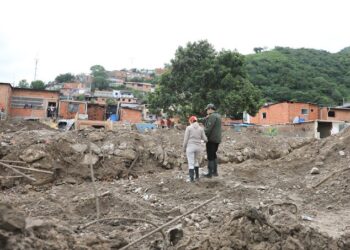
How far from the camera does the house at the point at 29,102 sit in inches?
1366

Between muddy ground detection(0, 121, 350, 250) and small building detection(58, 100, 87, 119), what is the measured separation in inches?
967

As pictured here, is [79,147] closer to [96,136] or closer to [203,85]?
[96,136]

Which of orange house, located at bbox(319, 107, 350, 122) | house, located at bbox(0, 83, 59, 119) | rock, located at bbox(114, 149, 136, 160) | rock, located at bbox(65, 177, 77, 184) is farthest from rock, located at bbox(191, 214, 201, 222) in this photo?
orange house, located at bbox(319, 107, 350, 122)

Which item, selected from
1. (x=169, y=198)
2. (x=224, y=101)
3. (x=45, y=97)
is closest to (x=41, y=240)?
(x=169, y=198)

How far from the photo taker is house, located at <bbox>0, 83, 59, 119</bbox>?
34688 millimetres

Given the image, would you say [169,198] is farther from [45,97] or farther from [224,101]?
[45,97]

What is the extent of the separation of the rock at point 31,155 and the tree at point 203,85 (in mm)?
17059

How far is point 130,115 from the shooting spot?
130ft

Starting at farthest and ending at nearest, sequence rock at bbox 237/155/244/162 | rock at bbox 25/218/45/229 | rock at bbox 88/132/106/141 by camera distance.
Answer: rock at bbox 237/155/244/162
rock at bbox 88/132/106/141
rock at bbox 25/218/45/229

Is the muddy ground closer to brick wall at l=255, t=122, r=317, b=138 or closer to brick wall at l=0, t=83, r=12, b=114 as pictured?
brick wall at l=255, t=122, r=317, b=138

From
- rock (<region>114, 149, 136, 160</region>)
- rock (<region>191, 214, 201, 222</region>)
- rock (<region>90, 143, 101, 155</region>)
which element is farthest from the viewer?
rock (<region>114, 149, 136, 160</region>)

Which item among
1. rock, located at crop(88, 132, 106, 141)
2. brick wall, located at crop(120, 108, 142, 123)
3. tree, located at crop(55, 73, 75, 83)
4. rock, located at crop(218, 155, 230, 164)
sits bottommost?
rock, located at crop(218, 155, 230, 164)

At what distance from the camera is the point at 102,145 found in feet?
36.5

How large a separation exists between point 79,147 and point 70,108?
27.2 m
